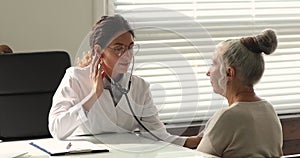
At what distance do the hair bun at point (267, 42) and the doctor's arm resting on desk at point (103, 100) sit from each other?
0.44 m

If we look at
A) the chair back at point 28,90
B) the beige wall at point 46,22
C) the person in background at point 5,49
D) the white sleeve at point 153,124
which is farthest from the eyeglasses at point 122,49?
the beige wall at point 46,22

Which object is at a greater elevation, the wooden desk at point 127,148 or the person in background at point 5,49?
the person in background at point 5,49

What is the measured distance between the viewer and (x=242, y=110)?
218cm

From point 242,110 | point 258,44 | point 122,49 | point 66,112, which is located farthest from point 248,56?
point 66,112

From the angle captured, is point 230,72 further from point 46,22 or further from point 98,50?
point 46,22

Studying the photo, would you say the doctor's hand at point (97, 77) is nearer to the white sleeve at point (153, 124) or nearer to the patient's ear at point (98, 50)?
the patient's ear at point (98, 50)

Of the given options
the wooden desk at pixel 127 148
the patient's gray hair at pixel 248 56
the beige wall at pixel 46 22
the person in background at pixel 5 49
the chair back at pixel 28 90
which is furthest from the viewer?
the beige wall at pixel 46 22

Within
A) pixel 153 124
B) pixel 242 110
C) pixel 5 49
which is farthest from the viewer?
pixel 5 49

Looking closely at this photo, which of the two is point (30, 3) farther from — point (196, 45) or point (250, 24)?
point (250, 24)

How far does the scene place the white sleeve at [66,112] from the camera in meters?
2.44

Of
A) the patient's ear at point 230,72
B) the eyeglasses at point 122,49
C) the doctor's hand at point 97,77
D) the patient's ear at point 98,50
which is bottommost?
the doctor's hand at point 97,77

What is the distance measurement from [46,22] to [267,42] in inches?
55.9

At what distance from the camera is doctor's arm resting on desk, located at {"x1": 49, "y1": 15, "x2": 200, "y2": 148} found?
233cm

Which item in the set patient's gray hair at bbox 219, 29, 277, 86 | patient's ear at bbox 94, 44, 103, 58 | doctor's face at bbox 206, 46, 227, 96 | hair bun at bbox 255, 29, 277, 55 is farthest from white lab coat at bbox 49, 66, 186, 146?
hair bun at bbox 255, 29, 277, 55
